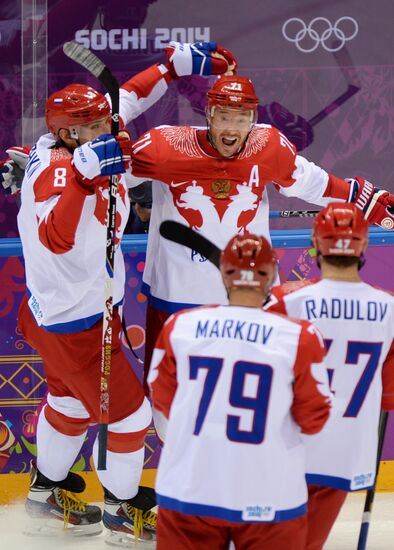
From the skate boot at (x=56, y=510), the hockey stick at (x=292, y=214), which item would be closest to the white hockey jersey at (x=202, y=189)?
the hockey stick at (x=292, y=214)

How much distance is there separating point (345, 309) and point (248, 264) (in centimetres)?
37

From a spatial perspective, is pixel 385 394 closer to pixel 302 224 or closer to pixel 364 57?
pixel 302 224

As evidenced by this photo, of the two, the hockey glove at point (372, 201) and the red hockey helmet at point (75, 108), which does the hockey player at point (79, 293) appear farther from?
the hockey glove at point (372, 201)

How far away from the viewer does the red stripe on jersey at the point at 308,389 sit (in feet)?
11.1

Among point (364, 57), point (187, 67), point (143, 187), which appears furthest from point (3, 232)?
point (364, 57)

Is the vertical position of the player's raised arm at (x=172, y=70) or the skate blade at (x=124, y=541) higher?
the player's raised arm at (x=172, y=70)

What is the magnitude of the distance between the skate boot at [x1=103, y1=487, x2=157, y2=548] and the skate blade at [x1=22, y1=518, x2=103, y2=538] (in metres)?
0.13

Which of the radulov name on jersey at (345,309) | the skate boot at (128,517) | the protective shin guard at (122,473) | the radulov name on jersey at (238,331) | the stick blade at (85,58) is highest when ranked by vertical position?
the stick blade at (85,58)

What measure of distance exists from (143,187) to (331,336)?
4.92 feet

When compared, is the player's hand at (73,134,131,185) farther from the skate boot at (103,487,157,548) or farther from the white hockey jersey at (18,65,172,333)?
the skate boot at (103,487,157,548)

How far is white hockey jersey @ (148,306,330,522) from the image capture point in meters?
3.36

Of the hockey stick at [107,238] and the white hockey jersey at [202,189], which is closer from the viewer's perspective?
the hockey stick at [107,238]

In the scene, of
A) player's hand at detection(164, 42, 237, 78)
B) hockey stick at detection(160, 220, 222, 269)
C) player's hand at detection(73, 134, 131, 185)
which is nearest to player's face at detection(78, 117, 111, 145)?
player's hand at detection(73, 134, 131, 185)

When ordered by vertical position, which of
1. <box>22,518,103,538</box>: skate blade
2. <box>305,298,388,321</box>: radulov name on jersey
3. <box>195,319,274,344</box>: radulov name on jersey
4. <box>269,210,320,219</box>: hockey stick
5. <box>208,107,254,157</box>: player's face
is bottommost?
<box>22,518,103,538</box>: skate blade
